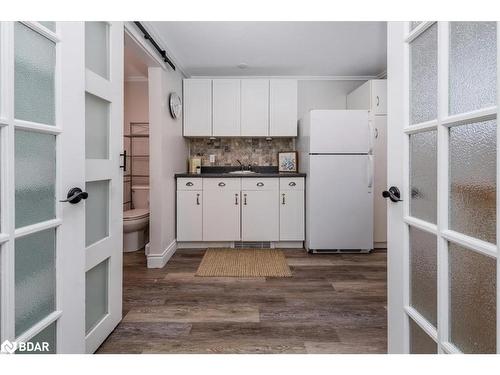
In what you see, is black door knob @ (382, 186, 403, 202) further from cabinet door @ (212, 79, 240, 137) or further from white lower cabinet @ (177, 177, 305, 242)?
cabinet door @ (212, 79, 240, 137)

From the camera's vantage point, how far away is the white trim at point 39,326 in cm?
101

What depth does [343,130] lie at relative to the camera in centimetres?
350

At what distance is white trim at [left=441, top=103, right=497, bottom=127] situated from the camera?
756 mm

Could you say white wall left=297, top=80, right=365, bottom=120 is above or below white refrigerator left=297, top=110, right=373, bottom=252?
above

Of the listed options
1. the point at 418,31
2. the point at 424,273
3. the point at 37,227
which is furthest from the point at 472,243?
the point at 37,227

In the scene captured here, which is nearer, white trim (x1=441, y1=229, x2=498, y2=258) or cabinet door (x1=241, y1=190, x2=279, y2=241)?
white trim (x1=441, y1=229, x2=498, y2=258)

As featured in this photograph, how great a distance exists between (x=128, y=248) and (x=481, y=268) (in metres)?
3.55

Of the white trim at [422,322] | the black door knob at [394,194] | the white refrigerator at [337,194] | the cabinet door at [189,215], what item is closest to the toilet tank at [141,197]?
the cabinet door at [189,215]

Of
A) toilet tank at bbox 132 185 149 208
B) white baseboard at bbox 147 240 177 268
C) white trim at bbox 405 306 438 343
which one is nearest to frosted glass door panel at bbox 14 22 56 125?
white trim at bbox 405 306 438 343

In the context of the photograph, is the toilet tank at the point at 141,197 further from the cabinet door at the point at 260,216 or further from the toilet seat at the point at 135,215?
the cabinet door at the point at 260,216

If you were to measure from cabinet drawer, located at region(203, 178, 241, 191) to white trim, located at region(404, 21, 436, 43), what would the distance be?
276 centimetres

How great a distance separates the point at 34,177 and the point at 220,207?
2737 mm

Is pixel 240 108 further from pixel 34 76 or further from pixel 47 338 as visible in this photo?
pixel 47 338
